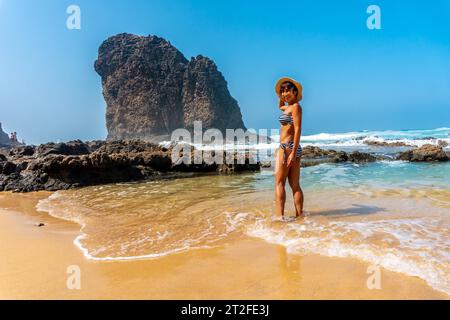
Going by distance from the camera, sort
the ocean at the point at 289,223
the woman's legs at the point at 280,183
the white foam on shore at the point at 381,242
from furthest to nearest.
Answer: the woman's legs at the point at 280,183
the ocean at the point at 289,223
the white foam on shore at the point at 381,242

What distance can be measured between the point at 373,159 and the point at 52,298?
15.7 metres

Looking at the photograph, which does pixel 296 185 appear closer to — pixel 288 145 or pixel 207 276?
pixel 288 145

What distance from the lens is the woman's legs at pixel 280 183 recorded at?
179 inches

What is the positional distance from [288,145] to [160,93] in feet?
225

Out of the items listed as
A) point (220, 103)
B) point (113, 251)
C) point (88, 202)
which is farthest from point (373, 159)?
point (220, 103)

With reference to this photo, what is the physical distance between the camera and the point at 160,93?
7006 cm

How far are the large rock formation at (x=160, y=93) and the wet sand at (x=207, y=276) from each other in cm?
6343

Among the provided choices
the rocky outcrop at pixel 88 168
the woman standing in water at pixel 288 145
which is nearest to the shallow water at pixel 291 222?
the woman standing in water at pixel 288 145

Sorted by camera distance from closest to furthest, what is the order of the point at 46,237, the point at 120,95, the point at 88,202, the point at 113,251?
the point at 113,251, the point at 46,237, the point at 88,202, the point at 120,95

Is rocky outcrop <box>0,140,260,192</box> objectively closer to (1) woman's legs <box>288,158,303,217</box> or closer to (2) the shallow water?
(2) the shallow water

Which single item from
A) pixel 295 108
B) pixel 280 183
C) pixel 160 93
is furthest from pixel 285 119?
pixel 160 93

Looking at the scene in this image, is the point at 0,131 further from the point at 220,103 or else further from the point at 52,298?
the point at 52,298

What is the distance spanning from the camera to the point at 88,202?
6.86 m

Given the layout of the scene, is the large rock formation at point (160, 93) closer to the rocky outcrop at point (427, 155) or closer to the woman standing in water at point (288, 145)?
the rocky outcrop at point (427, 155)
